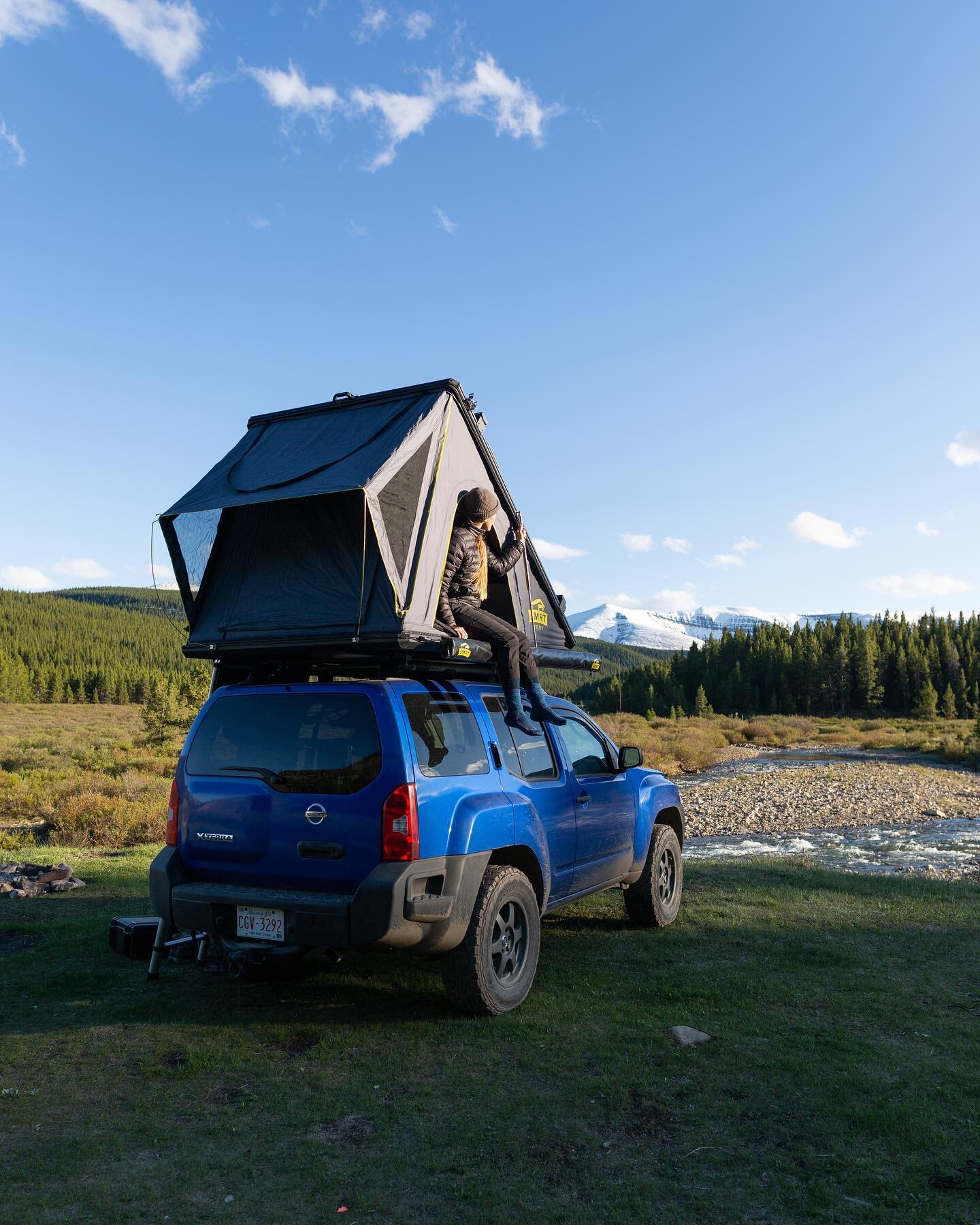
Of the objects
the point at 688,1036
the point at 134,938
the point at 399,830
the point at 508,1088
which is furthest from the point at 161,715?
the point at 508,1088

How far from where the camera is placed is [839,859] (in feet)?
42.1

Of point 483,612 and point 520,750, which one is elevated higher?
point 483,612

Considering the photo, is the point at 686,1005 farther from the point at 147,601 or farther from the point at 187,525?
the point at 147,601

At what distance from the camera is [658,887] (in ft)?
24.8

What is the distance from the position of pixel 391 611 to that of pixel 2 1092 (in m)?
3.17

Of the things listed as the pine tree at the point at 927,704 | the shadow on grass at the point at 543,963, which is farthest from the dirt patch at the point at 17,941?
the pine tree at the point at 927,704

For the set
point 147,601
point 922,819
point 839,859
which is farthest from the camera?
point 147,601

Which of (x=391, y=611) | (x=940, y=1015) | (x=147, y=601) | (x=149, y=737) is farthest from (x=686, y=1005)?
(x=147, y=601)

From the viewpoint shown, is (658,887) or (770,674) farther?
(770,674)

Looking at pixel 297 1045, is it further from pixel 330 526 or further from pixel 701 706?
pixel 701 706

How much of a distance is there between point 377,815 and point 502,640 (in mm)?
1831

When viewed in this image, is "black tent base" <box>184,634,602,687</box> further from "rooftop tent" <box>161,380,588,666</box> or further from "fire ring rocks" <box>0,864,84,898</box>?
"fire ring rocks" <box>0,864,84,898</box>

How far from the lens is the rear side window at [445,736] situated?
199 inches

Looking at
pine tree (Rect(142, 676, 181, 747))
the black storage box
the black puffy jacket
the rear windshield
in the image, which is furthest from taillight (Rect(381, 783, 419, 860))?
pine tree (Rect(142, 676, 181, 747))
